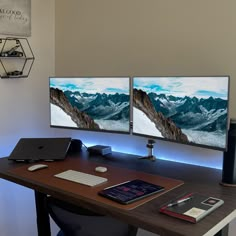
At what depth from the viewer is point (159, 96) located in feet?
6.30

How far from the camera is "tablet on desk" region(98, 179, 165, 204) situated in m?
1.45

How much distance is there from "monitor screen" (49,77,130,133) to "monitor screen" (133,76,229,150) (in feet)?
0.27

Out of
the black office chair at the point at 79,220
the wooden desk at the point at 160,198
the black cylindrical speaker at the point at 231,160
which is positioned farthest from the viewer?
the black cylindrical speaker at the point at 231,160

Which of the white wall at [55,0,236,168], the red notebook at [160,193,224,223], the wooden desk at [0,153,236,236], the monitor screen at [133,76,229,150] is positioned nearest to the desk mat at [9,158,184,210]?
the wooden desk at [0,153,236,236]

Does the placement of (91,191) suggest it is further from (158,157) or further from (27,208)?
(27,208)

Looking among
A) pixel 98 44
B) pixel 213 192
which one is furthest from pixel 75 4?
pixel 213 192

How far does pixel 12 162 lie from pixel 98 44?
100 centimetres

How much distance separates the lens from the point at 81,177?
174 centimetres

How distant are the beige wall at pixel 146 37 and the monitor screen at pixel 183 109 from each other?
0.24 m

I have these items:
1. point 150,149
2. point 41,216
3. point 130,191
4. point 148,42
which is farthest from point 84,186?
point 148,42

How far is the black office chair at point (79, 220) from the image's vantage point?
4.74ft

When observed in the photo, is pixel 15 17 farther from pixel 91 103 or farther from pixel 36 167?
pixel 36 167

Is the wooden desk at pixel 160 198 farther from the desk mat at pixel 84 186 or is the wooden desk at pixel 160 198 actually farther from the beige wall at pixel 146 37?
the beige wall at pixel 146 37

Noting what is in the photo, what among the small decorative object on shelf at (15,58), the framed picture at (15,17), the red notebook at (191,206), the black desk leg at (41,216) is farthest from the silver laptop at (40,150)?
the red notebook at (191,206)
